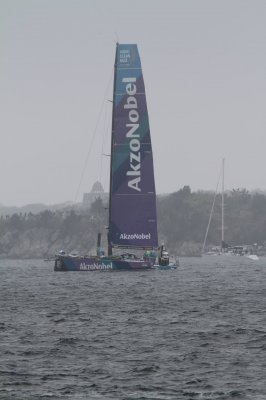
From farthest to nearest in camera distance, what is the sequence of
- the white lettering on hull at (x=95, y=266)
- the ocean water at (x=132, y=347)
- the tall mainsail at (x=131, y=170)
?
the tall mainsail at (x=131, y=170), the white lettering on hull at (x=95, y=266), the ocean water at (x=132, y=347)

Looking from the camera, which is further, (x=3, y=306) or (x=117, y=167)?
(x=117, y=167)

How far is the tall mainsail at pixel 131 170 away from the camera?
71812 millimetres

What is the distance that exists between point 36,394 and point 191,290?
35165 mm

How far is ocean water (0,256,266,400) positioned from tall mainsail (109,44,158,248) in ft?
77.6

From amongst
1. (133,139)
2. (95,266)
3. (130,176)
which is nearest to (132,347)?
(95,266)

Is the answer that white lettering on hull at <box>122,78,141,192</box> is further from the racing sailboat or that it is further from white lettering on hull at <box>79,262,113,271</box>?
white lettering on hull at <box>79,262,113,271</box>

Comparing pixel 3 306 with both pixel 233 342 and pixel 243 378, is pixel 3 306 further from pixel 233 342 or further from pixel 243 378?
pixel 243 378

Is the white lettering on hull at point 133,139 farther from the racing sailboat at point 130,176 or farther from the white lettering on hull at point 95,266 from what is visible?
the white lettering on hull at point 95,266

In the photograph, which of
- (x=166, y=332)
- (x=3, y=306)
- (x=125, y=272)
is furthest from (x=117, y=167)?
(x=166, y=332)

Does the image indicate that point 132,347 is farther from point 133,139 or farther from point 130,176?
point 133,139

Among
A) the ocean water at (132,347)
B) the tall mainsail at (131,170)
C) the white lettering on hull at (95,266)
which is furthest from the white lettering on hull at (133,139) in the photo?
the ocean water at (132,347)

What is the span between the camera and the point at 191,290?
54.4 metres

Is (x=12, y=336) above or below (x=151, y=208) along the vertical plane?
below

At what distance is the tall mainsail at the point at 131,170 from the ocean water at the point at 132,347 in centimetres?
2366
